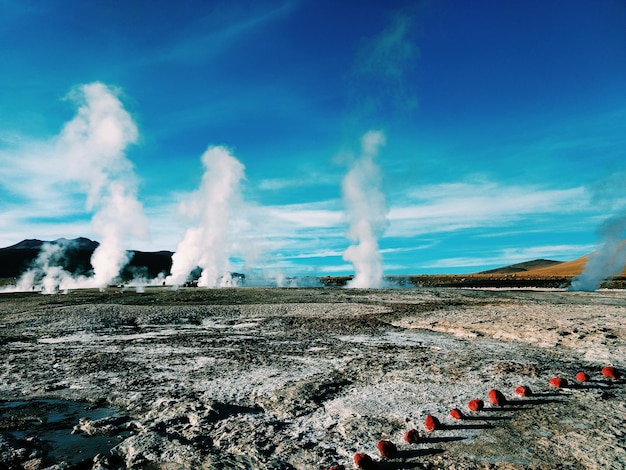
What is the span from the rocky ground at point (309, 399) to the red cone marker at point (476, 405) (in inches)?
10.7

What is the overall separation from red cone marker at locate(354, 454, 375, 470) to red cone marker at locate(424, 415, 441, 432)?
4.29 ft

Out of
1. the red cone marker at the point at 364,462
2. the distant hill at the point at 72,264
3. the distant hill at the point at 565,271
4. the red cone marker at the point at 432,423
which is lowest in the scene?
the red cone marker at the point at 364,462

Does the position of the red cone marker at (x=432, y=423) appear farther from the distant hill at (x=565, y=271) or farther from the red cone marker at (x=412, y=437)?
the distant hill at (x=565, y=271)

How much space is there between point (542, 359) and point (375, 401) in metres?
5.25

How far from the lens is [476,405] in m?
6.61

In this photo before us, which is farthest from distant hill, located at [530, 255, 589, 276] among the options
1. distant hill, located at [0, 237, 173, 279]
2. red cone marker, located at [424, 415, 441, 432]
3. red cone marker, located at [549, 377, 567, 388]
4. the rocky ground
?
distant hill, located at [0, 237, 173, 279]

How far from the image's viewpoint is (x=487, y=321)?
16.5 m

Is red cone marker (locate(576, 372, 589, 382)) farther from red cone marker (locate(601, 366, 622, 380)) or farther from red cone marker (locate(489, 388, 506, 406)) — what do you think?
red cone marker (locate(489, 388, 506, 406))

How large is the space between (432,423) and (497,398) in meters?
1.57

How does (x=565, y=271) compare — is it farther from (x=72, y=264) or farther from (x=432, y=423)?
(x=72, y=264)

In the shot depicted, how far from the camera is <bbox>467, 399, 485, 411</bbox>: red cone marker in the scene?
662 cm

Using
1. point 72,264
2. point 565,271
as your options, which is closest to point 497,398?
point 565,271

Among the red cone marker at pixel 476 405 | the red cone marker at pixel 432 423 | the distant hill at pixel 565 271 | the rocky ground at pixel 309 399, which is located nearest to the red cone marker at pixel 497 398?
the rocky ground at pixel 309 399

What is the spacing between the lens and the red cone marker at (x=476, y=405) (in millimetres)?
6619
